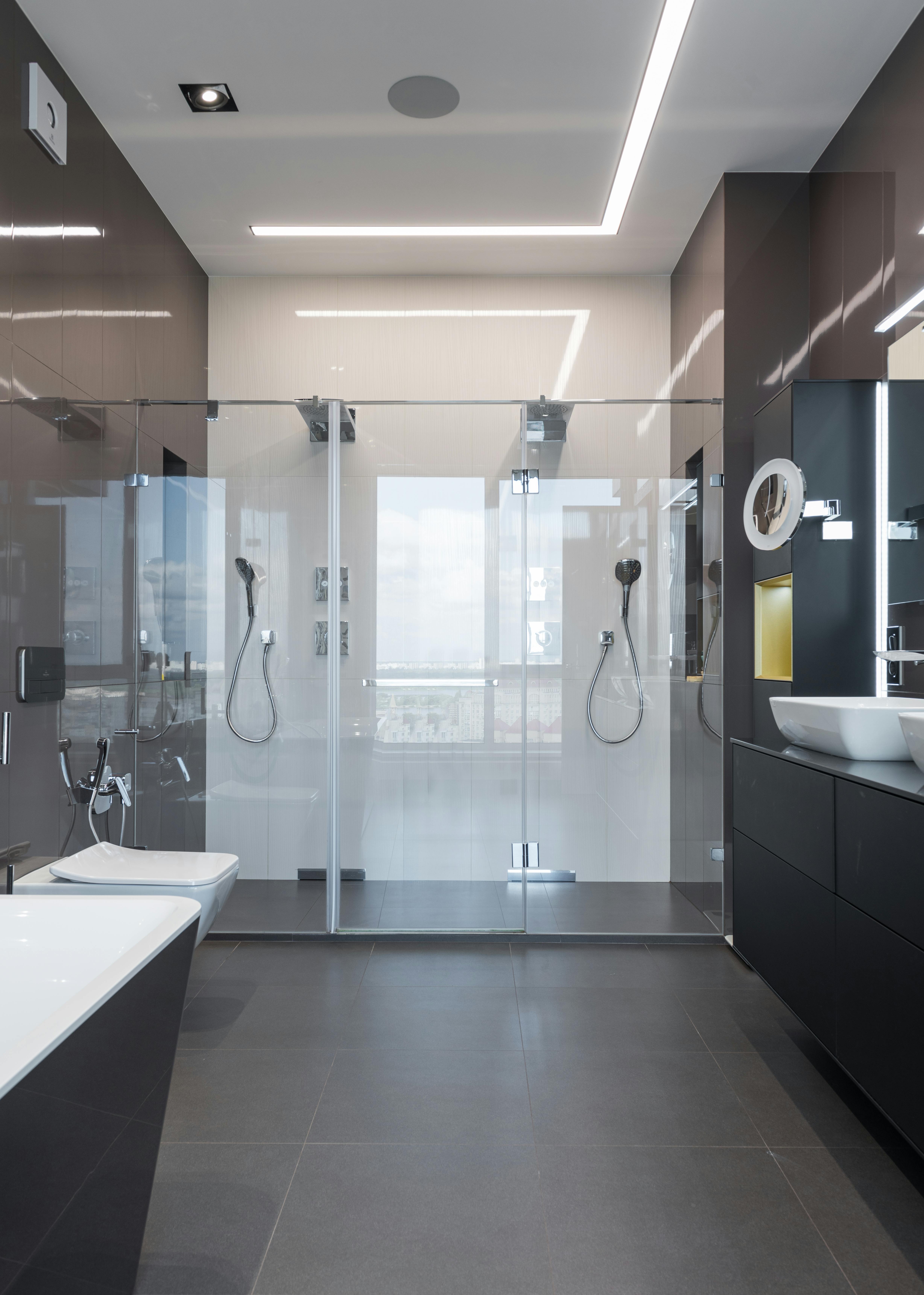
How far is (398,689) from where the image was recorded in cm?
329

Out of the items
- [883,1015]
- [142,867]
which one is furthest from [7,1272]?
[142,867]

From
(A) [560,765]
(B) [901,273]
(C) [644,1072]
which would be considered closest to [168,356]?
(A) [560,765]

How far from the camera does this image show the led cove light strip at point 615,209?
264cm

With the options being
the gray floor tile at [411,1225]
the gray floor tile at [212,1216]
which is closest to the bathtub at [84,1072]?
the gray floor tile at [212,1216]

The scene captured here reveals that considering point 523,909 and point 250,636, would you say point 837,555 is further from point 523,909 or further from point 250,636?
point 250,636

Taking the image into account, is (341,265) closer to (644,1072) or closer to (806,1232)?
(644,1072)

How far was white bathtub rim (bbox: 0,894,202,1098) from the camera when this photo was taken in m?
0.81

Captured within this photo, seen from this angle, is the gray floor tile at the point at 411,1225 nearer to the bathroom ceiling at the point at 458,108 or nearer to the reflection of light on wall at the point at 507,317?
the bathroom ceiling at the point at 458,108

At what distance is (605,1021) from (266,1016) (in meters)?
1.05

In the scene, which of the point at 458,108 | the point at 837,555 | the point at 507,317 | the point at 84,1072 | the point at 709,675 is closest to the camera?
the point at 84,1072

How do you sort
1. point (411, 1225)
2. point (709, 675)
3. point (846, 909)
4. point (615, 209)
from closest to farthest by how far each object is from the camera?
point (411, 1225)
point (846, 909)
point (709, 675)
point (615, 209)

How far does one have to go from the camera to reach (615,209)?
3.54m

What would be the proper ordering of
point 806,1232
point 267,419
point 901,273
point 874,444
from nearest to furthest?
1. point 806,1232
2. point 901,273
3. point 874,444
4. point 267,419

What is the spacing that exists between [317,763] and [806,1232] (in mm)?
2217
